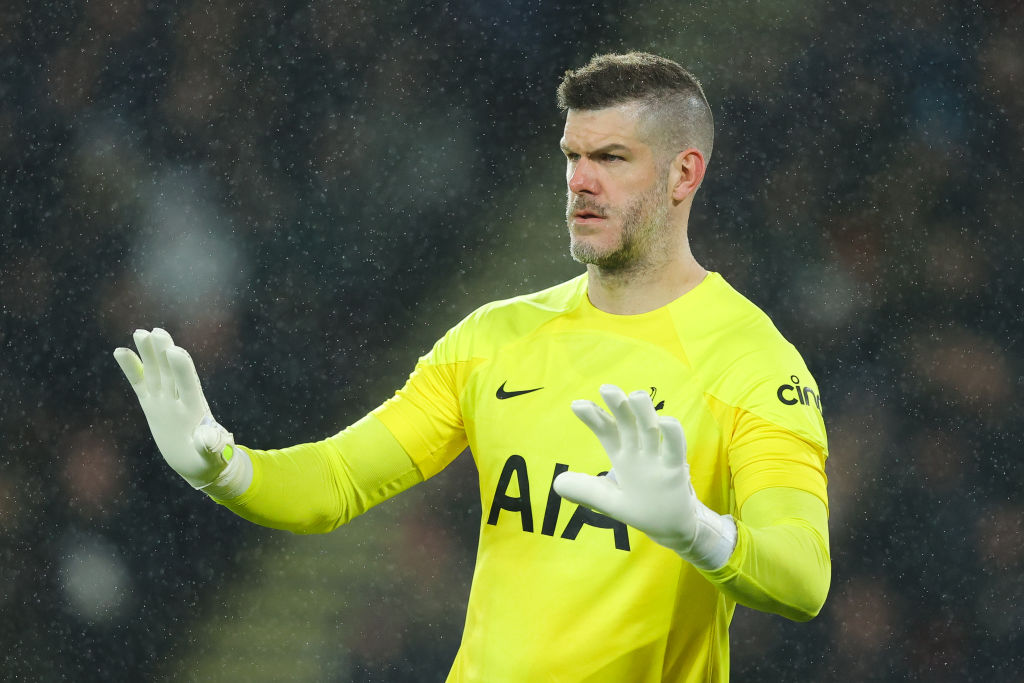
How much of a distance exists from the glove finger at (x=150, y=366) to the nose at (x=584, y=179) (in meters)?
0.54

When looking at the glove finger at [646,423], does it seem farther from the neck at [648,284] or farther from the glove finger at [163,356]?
the glove finger at [163,356]

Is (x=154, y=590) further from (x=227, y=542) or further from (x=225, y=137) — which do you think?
(x=225, y=137)

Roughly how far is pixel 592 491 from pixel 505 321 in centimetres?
53

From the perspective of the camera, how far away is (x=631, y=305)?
1571 millimetres

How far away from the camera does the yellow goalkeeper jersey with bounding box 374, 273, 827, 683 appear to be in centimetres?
143

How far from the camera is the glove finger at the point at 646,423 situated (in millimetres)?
1123

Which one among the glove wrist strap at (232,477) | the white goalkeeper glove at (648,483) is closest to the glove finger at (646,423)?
the white goalkeeper glove at (648,483)

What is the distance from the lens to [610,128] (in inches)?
60.7

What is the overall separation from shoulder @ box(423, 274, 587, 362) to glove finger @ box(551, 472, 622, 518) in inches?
18.7

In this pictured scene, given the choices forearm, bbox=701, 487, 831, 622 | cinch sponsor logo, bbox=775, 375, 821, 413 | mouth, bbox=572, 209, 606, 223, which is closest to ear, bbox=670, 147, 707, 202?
mouth, bbox=572, 209, 606, 223


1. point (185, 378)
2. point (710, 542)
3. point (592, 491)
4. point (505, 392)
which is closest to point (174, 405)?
point (185, 378)

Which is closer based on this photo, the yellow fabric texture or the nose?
the yellow fabric texture

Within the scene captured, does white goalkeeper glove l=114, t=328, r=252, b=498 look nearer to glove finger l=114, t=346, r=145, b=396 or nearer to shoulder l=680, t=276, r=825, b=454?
glove finger l=114, t=346, r=145, b=396

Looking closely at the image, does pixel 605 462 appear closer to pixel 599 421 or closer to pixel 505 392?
pixel 505 392
